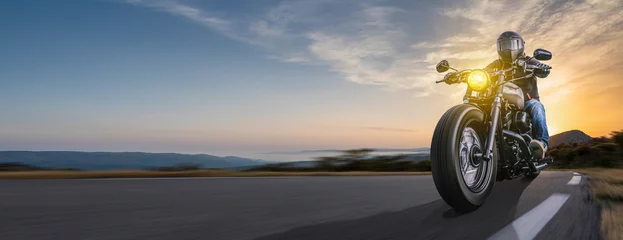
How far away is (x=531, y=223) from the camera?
313 centimetres

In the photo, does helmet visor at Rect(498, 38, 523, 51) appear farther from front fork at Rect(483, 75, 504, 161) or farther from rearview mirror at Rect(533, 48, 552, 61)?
front fork at Rect(483, 75, 504, 161)

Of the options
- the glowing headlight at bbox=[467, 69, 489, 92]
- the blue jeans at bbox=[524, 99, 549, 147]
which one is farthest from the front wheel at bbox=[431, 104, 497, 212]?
the blue jeans at bbox=[524, 99, 549, 147]

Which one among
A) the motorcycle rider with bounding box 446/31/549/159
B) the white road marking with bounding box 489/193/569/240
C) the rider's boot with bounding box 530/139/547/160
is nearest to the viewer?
the white road marking with bounding box 489/193/569/240

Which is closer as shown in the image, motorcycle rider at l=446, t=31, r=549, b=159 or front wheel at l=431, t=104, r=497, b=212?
front wheel at l=431, t=104, r=497, b=212

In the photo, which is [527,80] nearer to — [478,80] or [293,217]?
[478,80]

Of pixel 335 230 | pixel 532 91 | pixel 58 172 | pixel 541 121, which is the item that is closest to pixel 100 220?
pixel 335 230

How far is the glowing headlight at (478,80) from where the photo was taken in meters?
4.61

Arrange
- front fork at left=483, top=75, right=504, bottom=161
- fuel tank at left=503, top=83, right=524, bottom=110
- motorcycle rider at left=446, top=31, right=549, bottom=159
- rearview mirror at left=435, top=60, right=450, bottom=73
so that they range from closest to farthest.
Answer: front fork at left=483, top=75, right=504, bottom=161, fuel tank at left=503, top=83, right=524, bottom=110, rearview mirror at left=435, top=60, right=450, bottom=73, motorcycle rider at left=446, top=31, right=549, bottom=159

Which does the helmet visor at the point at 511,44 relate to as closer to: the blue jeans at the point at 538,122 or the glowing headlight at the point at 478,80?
the blue jeans at the point at 538,122

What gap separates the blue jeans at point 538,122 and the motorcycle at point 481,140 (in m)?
0.09

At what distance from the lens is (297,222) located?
3322 mm

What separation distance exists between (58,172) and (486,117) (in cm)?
891

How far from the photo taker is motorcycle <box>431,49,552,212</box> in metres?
3.91

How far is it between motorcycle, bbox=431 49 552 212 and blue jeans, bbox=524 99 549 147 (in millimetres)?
87
